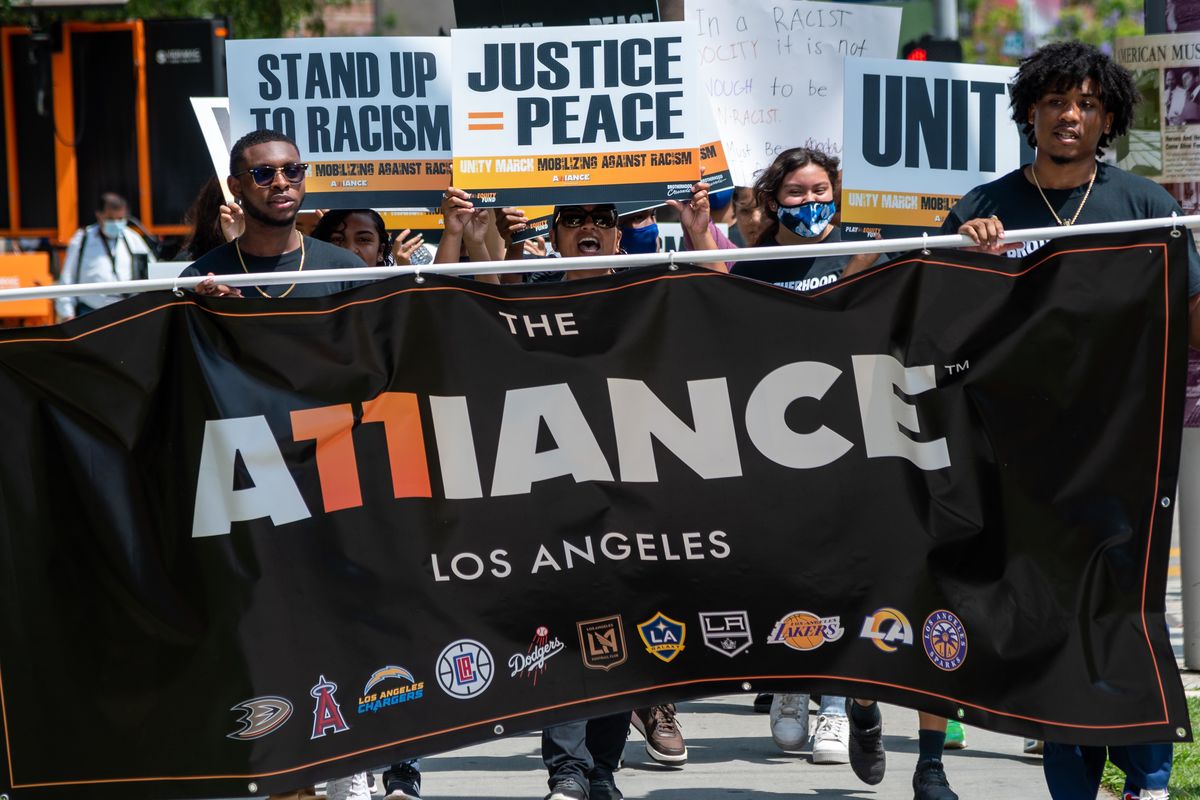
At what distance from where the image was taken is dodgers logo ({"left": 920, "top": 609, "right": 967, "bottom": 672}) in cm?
478

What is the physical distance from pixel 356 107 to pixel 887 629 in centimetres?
306

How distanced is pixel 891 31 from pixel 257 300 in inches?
157

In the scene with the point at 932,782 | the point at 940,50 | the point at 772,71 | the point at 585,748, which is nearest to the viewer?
the point at 932,782

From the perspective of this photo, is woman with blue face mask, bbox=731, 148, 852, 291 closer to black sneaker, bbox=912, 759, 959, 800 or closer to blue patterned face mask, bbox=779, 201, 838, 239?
blue patterned face mask, bbox=779, 201, 838, 239

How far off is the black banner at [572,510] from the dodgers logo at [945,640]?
0.05 feet

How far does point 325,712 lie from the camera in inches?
187

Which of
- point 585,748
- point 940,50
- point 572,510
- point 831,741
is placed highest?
point 940,50

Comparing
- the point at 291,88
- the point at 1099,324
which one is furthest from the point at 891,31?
the point at 1099,324

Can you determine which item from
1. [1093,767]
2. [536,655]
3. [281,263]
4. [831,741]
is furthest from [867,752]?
[281,263]

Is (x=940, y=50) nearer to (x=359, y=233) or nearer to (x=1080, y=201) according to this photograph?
(x=359, y=233)

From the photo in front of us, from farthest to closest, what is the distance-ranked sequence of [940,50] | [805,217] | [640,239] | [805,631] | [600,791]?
[940,50] < [640,239] < [805,217] < [600,791] < [805,631]

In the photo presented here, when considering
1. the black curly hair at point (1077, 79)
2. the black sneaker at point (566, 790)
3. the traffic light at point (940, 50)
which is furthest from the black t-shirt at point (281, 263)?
A: the traffic light at point (940, 50)

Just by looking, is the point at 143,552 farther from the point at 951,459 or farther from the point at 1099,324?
the point at 1099,324

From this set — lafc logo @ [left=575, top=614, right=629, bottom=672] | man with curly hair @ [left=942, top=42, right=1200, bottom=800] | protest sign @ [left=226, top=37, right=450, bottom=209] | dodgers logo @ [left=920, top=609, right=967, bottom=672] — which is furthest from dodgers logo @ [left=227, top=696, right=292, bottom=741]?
protest sign @ [left=226, top=37, right=450, bottom=209]
